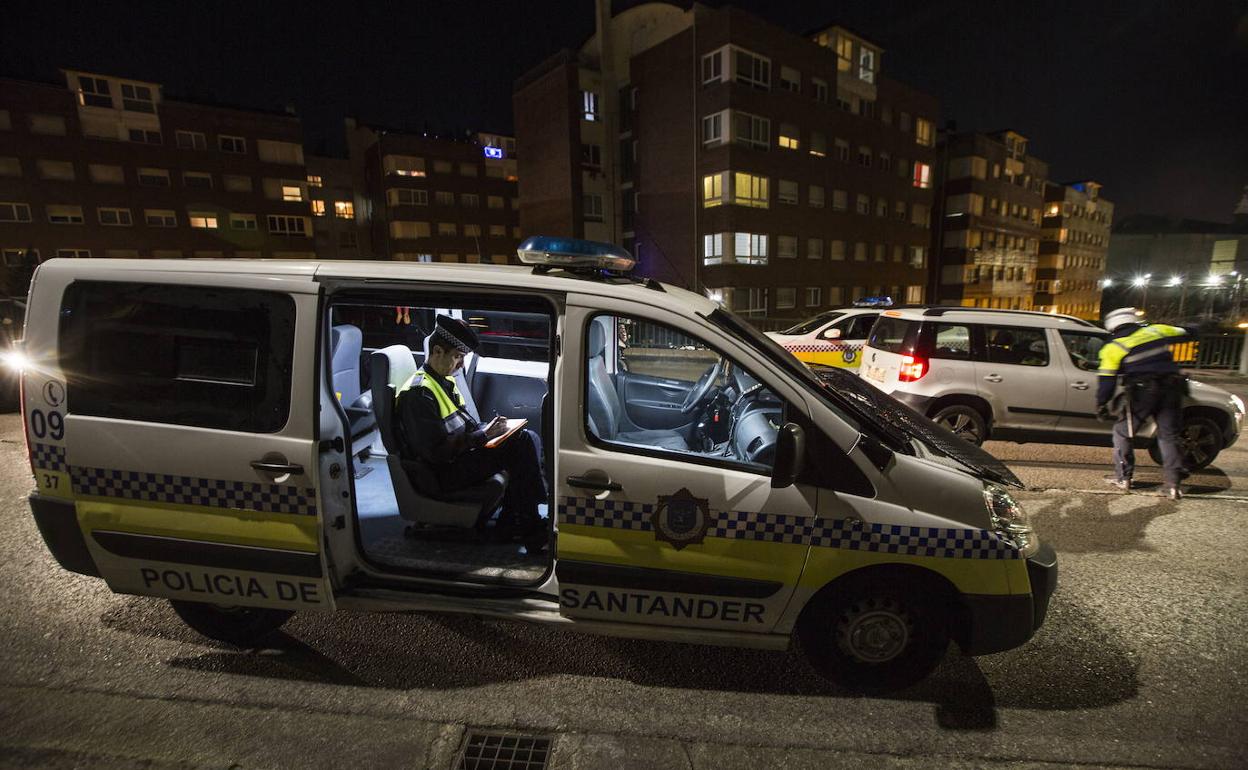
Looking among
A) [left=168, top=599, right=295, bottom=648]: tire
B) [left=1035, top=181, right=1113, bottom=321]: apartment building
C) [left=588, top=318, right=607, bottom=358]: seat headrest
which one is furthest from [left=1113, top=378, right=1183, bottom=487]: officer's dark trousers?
[left=1035, top=181, right=1113, bottom=321]: apartment building

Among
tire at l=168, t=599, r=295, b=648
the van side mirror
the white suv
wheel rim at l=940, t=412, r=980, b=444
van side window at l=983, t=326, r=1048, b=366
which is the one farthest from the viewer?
wheel rim at l=940, t=412, r=980, b=444

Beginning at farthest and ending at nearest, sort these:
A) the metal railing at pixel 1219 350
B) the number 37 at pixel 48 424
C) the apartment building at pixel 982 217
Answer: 1. the apartment building at pixel 982 217
2. the metal railing at pixel 1219 350
3. the number 37 at pixel 48 424

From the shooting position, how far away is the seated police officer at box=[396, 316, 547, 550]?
10.6ft

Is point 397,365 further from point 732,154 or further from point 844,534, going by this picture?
point 732,154

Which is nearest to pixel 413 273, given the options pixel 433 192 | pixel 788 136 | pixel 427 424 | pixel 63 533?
pixel 427 424

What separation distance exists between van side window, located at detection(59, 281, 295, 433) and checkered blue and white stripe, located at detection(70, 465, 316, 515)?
0.89 feet

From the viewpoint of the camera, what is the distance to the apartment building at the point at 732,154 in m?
26.0

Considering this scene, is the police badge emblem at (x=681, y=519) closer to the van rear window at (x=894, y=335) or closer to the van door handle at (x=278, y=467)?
the van door handle at (x=278, y=467)

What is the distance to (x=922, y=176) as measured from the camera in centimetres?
3581

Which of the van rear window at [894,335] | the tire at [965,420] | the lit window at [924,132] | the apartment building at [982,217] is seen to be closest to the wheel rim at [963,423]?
the tire at [965,420]

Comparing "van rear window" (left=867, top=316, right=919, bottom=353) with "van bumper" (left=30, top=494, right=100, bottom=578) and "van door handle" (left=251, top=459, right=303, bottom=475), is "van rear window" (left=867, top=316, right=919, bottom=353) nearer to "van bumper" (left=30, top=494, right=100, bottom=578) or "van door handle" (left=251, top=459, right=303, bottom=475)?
"van door handle" (left=251, top=459, right=303, bottom=475)

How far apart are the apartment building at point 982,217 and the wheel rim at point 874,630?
Result: 41.1 metres

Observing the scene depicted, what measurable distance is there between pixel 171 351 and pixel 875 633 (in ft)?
11.9

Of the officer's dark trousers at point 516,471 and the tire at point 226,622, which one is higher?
the officer's dark trousers at point 516,471
